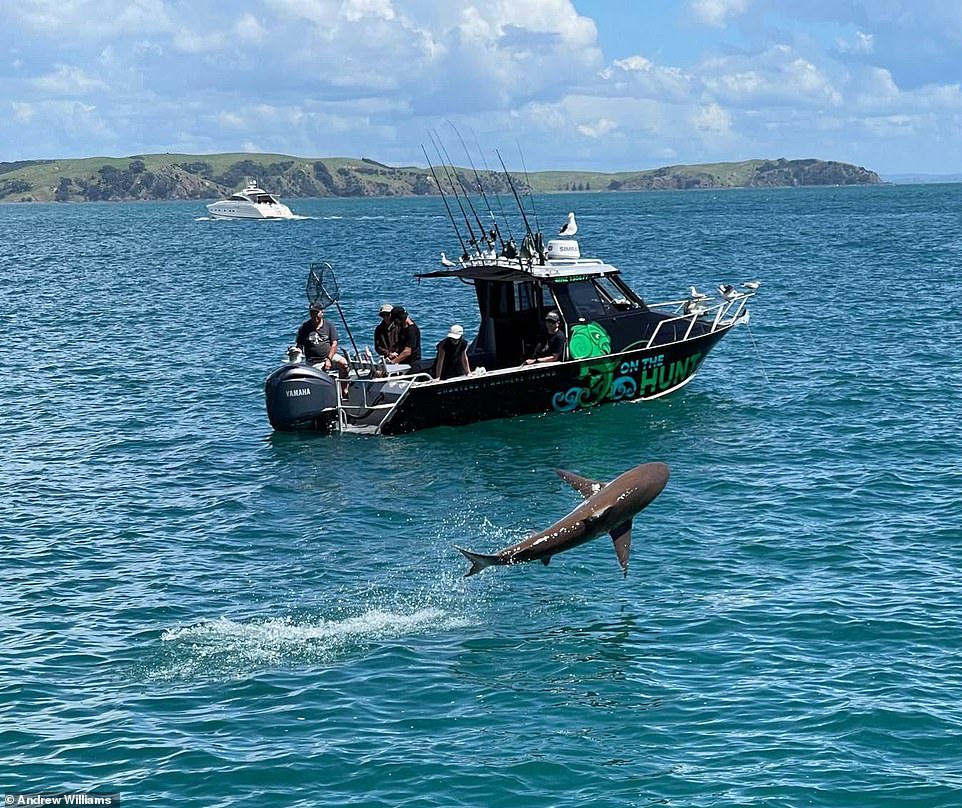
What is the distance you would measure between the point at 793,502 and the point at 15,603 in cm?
1138

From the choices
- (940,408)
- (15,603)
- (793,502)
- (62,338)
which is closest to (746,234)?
(62,338)

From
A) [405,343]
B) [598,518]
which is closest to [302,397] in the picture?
[405,343]

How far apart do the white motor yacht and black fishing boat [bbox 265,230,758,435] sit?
4748 inches

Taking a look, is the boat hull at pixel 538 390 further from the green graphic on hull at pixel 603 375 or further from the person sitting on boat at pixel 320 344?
the person sitting on boat at pixel 320 344

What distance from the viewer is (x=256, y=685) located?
13.3m

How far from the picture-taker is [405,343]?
25953 millimetres

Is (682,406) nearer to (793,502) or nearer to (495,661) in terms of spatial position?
(793,502)

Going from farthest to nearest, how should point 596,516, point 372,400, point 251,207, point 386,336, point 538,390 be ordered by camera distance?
point 251,207 → point 386,336 → point 538,390 → point 372,400 → point 596,516

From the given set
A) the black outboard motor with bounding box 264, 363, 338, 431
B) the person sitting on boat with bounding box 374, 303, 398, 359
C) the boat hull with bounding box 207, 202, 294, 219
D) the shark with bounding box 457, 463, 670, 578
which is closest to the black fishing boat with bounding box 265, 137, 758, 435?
the black outboard motor with bounding box 264, 363, 338, 431

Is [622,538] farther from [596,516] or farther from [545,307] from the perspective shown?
[545,307]

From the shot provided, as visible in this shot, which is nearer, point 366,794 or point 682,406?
point 366,794

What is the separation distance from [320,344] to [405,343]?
5.70 feet

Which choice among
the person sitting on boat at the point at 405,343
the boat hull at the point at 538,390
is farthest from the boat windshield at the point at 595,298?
the person sitting on boat at the point at 405,343

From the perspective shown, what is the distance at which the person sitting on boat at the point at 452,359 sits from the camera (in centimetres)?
2473
